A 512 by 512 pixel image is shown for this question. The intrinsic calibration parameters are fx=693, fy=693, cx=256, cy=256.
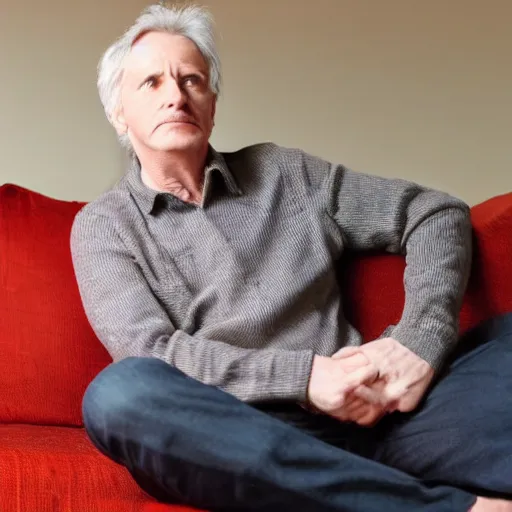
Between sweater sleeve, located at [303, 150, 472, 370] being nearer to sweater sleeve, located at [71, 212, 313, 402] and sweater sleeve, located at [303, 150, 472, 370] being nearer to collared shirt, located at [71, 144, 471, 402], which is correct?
collared shirt, located at [71, 144, 471, 402]

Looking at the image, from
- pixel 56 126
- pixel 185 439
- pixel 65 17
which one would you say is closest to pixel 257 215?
pixel 185 439

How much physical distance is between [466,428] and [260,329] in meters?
0.38

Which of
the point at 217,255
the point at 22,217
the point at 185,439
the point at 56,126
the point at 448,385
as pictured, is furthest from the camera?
the point at 56,126

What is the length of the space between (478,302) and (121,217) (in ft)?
2.37

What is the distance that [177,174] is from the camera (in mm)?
1402

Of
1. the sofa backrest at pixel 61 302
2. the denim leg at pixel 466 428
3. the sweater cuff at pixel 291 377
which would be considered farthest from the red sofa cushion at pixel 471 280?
the sweater cuff at pixel 291 377

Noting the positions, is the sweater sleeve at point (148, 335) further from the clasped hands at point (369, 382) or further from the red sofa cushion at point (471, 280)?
the red sofa cushion at point (471, 280)

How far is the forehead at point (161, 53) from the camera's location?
1.39m

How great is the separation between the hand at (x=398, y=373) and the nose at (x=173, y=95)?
59 centimetres

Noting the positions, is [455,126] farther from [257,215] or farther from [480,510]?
[480,510]

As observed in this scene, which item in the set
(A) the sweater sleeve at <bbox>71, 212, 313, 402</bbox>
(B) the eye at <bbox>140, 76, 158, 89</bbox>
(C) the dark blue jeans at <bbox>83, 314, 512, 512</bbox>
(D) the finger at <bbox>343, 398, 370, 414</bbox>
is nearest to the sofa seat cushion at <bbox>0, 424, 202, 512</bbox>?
(C) the dark blue jeans at <bbox>83, 314, 512, 512</bbox>

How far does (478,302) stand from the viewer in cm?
138

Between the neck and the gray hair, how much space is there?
0.17m

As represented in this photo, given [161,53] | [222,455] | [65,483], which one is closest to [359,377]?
[222,455]
